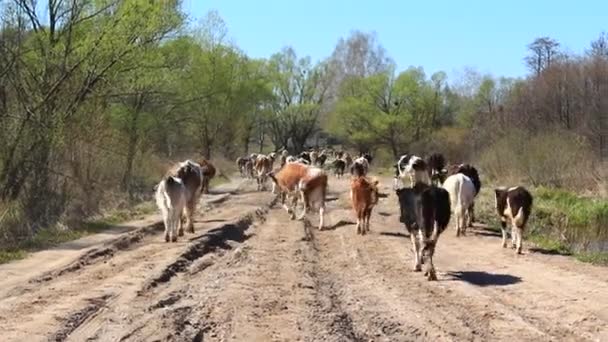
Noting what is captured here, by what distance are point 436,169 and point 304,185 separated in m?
7.68

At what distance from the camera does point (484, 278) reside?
14008mm

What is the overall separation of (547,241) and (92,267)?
1068 centimetres

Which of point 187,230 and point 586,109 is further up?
point 586,109

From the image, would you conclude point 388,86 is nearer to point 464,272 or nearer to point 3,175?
point 3,175

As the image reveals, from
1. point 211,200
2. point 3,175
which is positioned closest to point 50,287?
point 3,175

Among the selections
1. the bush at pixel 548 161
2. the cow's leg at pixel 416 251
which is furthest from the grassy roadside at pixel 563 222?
the cow's leg at pixel 416 251

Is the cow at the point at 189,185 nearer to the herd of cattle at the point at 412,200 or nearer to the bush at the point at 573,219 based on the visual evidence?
the herd of cattle at the point at 412,200

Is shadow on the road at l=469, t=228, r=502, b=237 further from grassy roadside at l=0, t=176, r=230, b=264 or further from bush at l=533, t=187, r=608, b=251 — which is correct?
grassy roadside at l=0, t=176, r=230, b=264

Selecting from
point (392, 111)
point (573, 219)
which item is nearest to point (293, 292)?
point (573, 219)

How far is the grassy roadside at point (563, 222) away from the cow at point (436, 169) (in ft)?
5.02

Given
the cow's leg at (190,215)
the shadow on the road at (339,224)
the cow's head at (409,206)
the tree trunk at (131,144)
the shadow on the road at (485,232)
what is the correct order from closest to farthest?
1. the cow's head at (409,206)
2. the cow's leg at (190,215)
3. the shadow on the road at (485,232)
4. the shadow on the road at (339,224)
5. the tree trunk at (131,144)

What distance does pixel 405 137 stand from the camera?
85125 millimetres

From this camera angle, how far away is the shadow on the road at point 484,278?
44.1 feet

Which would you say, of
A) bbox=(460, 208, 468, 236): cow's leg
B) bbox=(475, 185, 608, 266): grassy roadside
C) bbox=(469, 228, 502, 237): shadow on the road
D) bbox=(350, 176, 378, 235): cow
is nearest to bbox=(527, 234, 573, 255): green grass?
bbox=(475, 185, 608, 266): grassy roadside
